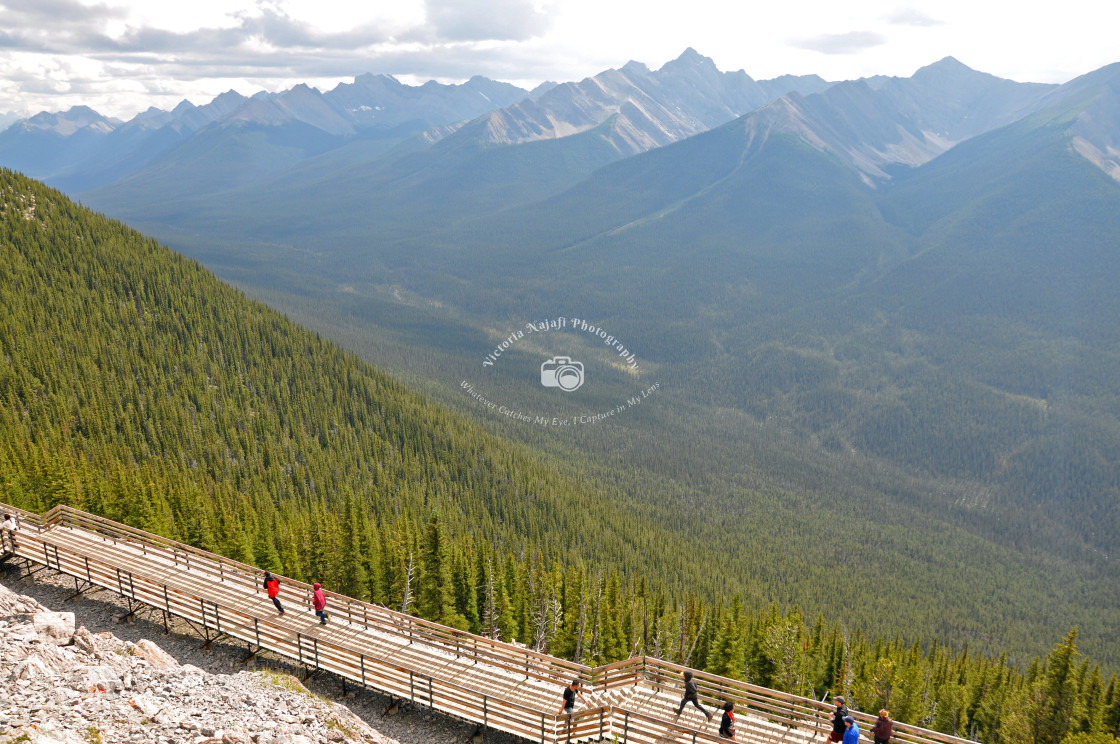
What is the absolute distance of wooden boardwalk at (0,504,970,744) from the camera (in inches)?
1193

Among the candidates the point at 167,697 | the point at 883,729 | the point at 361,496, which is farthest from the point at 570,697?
the point at 361,496

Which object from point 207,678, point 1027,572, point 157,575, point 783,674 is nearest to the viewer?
point 207,678

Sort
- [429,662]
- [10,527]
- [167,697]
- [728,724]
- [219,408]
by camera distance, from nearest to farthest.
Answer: [167,697]
[728,724]
[429,662]
[10,527]
[219,408]

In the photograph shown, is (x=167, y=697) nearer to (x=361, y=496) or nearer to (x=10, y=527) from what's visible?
(x=10, y=527)

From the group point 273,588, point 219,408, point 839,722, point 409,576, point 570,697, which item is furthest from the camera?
point 219,408

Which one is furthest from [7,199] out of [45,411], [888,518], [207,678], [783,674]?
[888,518]

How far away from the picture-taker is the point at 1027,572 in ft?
527

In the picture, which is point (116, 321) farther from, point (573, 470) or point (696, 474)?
point (696, 474)

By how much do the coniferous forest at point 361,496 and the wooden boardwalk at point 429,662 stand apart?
25.1m

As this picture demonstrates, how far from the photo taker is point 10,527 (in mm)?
42938

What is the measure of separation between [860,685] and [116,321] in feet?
520

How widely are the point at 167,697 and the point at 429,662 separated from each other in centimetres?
1217

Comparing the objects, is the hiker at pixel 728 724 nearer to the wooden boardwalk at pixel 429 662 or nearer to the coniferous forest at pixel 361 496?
the wooden boardwalk at pixel 429 662

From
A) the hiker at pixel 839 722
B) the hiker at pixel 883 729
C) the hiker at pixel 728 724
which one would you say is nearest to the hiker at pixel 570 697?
the hiker at pixel 728 724
